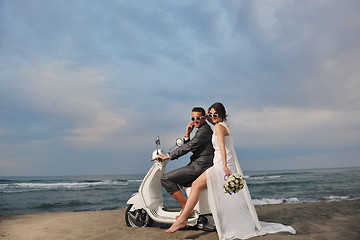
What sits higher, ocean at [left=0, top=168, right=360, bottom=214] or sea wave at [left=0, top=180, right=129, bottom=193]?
sea wave at [left=0, top=180, right=129, bottom=193]

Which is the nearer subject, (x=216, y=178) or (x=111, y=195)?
(x=216, y=178)

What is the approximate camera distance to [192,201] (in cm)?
363

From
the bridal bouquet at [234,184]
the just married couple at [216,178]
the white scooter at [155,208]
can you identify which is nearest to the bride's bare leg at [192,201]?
the just married couple at [216,178]

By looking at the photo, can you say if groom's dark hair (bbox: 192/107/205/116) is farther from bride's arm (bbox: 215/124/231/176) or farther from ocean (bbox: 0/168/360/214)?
ocean (bbox: 0/168/360/214)

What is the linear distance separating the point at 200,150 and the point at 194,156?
0.45 ft

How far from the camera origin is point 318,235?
3.39m

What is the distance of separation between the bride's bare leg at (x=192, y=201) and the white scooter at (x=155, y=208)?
127mm

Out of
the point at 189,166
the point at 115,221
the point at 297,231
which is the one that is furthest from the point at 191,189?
the point at 115,221

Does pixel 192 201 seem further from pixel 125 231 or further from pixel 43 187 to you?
pixel 43 187

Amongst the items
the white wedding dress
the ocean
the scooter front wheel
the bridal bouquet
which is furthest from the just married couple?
the ocean

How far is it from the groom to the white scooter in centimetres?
15

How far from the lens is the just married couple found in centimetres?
345

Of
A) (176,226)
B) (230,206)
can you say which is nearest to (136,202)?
(176,226)

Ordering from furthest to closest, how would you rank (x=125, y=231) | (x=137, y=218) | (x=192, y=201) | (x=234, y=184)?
1. (x=137, y=218)
2. (x=125, y=231)
3. (x=192, y=201)
4. (x=234, y=184)
